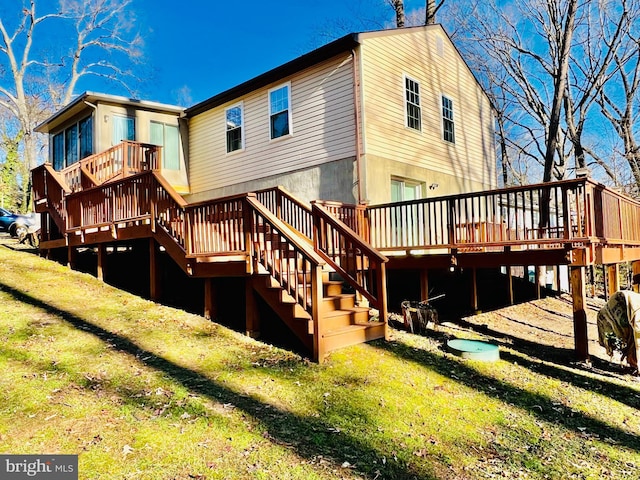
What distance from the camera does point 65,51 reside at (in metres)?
26.4

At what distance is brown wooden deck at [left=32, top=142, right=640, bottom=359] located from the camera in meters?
5.91

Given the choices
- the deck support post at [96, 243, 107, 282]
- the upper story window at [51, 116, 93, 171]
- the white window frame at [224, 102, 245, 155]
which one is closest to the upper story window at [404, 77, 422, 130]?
the white window frame at [224, 102, 245, 155]

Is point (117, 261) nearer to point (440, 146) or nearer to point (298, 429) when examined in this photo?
point (298, 429)

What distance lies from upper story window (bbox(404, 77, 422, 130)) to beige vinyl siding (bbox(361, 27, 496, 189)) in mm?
170

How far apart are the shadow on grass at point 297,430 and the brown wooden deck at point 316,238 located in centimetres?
133

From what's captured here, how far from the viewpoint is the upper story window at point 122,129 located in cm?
1434

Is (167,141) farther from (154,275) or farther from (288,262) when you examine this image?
(288,262)

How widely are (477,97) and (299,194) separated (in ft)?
26.4

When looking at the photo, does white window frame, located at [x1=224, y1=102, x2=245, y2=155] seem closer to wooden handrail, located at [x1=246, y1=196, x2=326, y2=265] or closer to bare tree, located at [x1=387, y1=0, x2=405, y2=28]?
wooden handrail, located at [x1=246, y1=196, x2=326, y2=265]

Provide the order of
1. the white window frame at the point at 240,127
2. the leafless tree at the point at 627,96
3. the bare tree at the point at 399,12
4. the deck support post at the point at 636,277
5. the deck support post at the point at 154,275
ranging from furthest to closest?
the bare tree at the point at 399,12 → the leafless tree at the point at 627,96 → the white window frame at the point at 240,127 → the deck support post at the point at 636,277 → the deck support post at the point at 154,275

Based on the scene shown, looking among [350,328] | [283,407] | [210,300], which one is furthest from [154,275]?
[283,407]

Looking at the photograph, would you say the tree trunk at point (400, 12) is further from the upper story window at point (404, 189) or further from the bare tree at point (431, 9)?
the upper story window at point (404, 189)

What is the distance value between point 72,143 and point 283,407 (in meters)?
15.7

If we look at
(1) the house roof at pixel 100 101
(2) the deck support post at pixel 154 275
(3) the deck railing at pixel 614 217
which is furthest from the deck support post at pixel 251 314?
(1) the house roof at pixel 100 101
